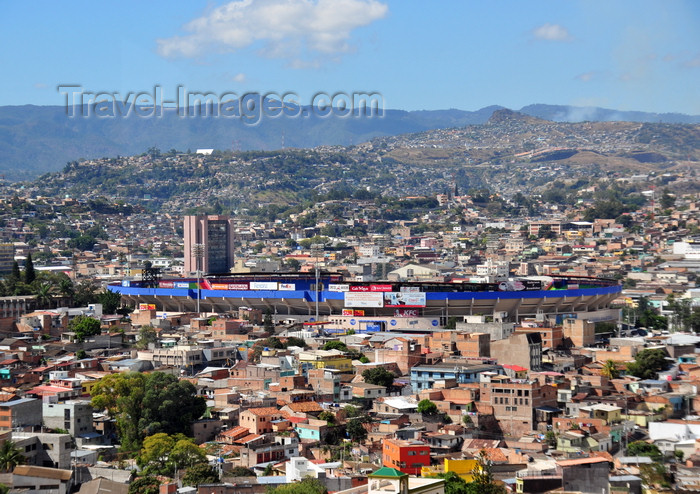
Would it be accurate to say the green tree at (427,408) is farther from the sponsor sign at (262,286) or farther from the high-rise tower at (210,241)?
the high-rise tower at (210,241)

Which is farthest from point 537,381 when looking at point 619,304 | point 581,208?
point 581,208

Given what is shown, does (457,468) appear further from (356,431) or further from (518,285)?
(518,285)

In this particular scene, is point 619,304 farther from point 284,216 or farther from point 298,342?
point 284,216

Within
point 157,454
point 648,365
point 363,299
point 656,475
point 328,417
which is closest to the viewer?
point 656,475

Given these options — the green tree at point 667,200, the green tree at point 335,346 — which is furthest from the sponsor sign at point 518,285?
the green tree at point 667,200

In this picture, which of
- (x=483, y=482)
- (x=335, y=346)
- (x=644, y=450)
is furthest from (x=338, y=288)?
(x=483, y=482)

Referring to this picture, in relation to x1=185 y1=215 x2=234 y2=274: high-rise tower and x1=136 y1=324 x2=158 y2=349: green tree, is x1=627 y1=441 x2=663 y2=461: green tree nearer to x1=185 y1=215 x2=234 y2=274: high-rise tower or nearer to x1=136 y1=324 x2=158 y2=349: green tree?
x1=136 y1=324 x2=158 y2=349: green tree
